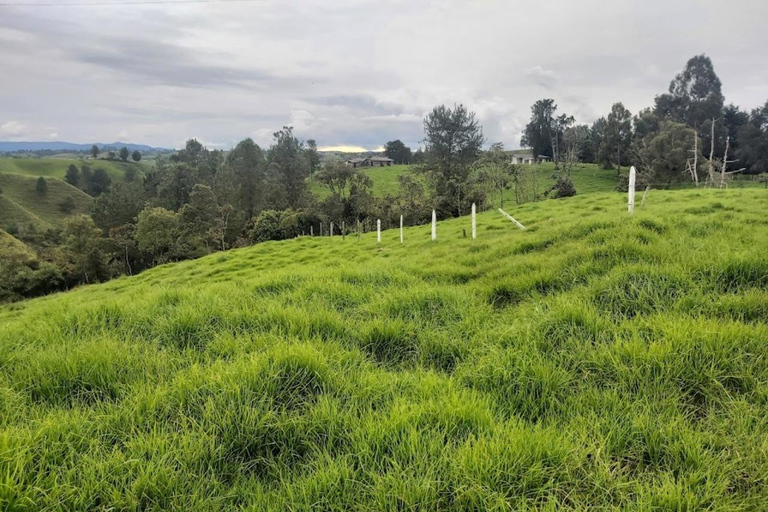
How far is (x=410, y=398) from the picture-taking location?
9.10ft

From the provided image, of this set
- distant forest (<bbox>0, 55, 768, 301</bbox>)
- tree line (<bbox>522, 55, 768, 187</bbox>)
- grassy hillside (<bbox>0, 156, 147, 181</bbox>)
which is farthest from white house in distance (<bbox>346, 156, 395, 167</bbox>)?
grassy hillside (<bbox>0, 156, 147, 181</bbox>)

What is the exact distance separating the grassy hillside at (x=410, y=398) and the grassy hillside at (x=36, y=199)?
10721cm

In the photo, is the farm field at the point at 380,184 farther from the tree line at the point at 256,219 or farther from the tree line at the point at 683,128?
the tree line at the point at 683,128

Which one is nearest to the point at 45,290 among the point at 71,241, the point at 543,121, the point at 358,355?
the point at 71,241

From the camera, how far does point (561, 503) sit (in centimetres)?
193

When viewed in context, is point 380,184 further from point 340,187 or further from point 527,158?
point 527,158

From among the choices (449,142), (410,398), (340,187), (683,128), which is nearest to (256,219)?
(340,187)

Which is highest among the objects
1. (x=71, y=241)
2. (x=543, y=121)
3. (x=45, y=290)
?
(x=543, y=121)

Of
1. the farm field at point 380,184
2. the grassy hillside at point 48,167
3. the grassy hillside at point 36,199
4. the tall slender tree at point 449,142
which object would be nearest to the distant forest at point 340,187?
the tall slender tree at point 449,142

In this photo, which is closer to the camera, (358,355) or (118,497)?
(118,497)

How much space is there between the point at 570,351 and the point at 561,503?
1580mm

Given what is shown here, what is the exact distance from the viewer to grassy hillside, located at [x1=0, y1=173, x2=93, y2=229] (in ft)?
275

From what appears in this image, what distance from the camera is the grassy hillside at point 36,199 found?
83.8m

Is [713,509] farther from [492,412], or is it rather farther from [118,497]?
[118,497]
